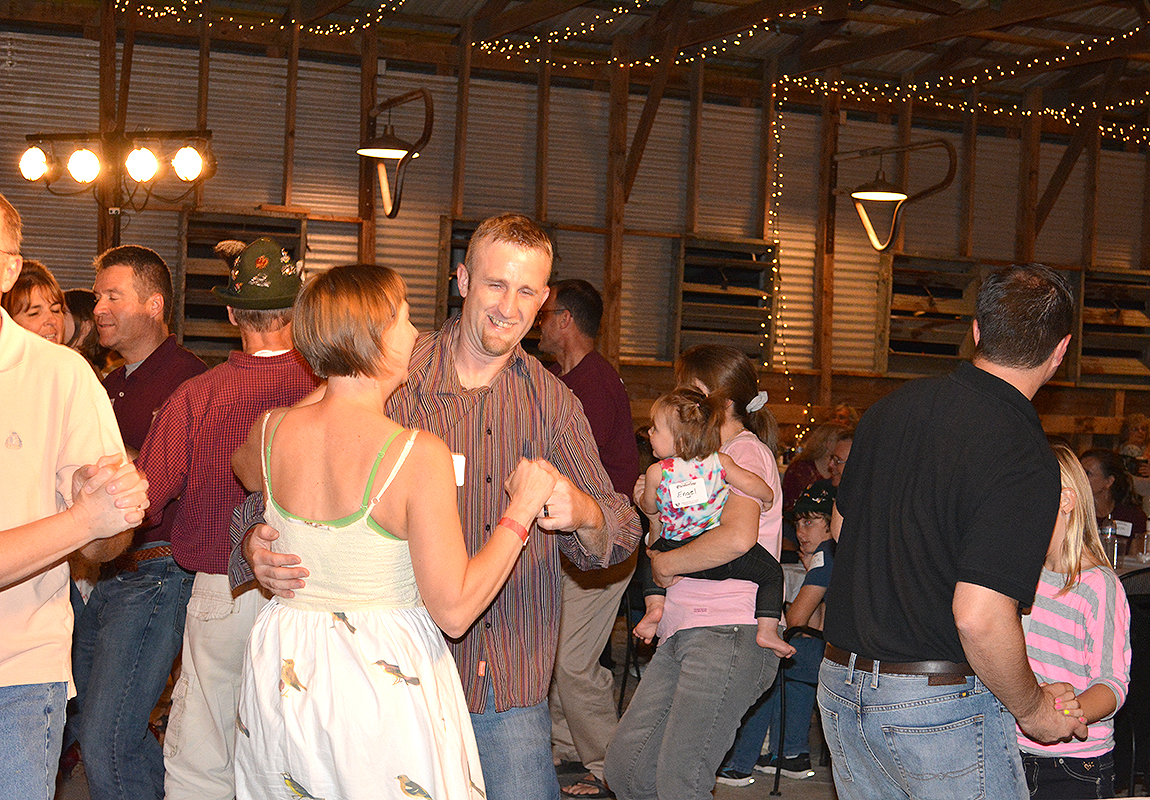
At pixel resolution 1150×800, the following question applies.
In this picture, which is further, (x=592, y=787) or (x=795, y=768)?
(x=795, y=768)

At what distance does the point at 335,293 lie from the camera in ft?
7.35

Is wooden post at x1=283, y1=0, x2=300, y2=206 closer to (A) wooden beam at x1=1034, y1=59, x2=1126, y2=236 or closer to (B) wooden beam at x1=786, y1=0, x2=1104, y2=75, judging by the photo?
(B) wooden beam at x1=786, y1=0, x2=1104, y2=75

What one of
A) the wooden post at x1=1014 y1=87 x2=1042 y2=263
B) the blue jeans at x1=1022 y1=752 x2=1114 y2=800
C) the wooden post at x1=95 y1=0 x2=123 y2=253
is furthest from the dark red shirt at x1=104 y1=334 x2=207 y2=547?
the wooden post at x1=1014 y1=87 x2=1042 y2=263

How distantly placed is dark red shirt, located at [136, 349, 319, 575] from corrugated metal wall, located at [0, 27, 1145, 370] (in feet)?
24.1

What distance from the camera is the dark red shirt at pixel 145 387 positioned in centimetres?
401

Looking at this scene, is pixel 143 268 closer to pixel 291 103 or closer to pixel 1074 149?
pixel 291 103

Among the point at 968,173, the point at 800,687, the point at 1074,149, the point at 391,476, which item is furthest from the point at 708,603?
the point at 1074,149

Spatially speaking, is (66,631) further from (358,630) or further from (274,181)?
(274,181)

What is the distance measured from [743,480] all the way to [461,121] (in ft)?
26.3

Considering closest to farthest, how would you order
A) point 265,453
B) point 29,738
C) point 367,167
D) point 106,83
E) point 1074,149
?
point 29,738 → point 265,453 → point 106,83 → point 367,167 → point 1074,149

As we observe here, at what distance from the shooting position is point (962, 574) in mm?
2332

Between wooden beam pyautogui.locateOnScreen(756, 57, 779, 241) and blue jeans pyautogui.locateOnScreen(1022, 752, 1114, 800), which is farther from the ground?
wooden beam pyautogui.locateOnScreen(756, 57, 779, 241)

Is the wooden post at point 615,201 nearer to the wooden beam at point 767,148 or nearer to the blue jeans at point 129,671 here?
the wooden beam at point 767,148

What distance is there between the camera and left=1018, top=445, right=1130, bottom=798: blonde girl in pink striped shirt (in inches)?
118
